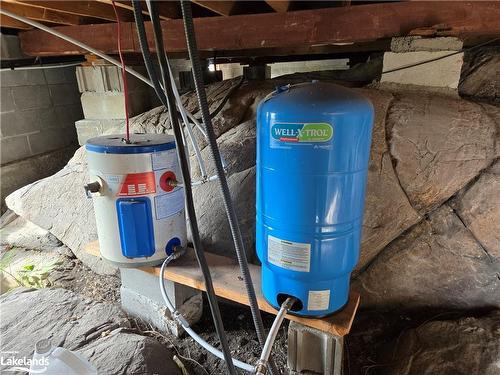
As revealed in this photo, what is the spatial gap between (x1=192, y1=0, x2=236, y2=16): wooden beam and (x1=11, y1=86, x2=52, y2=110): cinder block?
2.35 meters

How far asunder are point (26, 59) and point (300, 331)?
2546 millimetres

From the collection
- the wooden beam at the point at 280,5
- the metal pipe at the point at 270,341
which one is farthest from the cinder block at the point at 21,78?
the metal pipe at the point at 270,341

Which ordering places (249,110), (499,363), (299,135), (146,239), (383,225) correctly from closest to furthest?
1. (299,135)
2. (499,363)
3. (146,239)
4. (383,225)
5. (249,110)

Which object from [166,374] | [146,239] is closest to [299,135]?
[146,239]

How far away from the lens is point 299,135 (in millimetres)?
943

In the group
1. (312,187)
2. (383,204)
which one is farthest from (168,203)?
(383,204)

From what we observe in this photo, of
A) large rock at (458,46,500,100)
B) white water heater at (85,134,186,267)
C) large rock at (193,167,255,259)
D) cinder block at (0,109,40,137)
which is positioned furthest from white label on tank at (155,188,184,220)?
cinder block at (0,109,40,137)

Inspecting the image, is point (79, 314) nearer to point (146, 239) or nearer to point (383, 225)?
point (146, 239)

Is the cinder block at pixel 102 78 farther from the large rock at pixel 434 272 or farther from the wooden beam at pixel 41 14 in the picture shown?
the large rock at pixel 434 272

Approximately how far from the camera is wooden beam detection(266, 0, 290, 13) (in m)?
1.53

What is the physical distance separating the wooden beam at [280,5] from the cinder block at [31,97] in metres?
2.65

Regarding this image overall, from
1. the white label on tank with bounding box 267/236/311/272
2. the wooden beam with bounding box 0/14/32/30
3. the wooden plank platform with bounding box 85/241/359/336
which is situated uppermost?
the wooden beam with bounding box 0/14/32/30

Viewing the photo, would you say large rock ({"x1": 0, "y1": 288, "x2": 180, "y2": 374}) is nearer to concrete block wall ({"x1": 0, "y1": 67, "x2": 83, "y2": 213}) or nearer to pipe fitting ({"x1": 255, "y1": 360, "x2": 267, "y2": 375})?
pipe fitting ({"x1": 255, "y1": 360, "x2": 267, "y2": 375})

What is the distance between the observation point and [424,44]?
1699 millimetres
